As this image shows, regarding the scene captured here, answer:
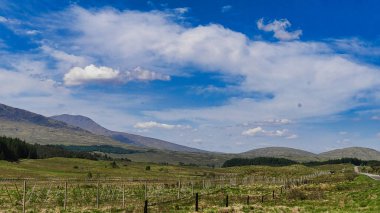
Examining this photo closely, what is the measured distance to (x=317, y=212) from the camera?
3516 cm

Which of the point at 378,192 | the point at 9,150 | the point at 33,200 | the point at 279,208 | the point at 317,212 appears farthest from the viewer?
the point at 9,150

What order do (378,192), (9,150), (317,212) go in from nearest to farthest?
(317,212) < (378,192) < (9,150)

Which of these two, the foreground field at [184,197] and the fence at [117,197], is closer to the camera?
the foreground field at [184,197]

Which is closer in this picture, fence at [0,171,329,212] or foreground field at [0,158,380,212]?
foreground field at [0,158,380,212]

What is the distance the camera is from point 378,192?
46469mm

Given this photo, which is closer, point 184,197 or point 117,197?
point 184,197

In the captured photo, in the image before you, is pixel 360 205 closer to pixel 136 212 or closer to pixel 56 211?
pixel 136 212

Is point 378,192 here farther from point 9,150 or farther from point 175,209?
point 9,150

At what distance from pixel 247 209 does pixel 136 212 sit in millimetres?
9506

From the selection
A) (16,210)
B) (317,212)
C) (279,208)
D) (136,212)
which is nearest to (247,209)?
(279,208)

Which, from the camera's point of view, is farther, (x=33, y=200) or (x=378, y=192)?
(x=33, y=200)

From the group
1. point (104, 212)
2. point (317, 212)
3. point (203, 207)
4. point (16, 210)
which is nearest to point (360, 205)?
point (317, 212)

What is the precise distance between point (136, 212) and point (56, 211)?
27.2ft

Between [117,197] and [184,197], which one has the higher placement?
[184,197]
